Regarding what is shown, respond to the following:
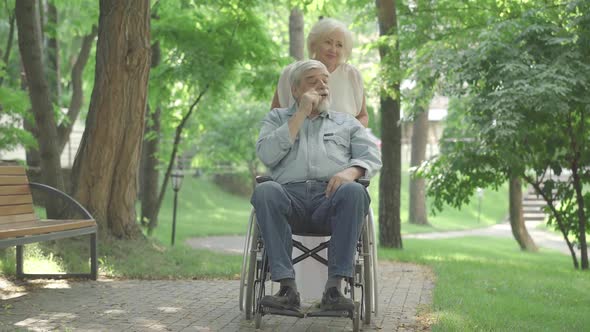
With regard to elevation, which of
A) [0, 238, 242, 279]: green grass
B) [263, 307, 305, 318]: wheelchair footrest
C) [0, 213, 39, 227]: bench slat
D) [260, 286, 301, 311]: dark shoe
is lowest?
[0, 238, 242, 279]: green grass

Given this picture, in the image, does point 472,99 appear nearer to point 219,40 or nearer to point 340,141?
point 219,40

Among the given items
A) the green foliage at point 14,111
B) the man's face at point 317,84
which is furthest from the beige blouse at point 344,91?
the green foliage at point 14,111

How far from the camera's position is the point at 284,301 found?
3844mm

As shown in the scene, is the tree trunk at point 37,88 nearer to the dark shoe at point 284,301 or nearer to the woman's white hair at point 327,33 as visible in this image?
the woman's white hair at point 327,33

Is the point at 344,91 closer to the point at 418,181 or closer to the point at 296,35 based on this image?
the point at 296,35

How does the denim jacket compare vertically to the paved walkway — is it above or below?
above

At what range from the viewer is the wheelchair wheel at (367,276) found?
411cm

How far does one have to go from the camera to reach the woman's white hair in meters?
5.04

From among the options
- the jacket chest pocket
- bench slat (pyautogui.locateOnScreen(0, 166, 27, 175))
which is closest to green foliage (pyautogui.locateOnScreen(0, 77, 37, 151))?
bench slat (pyautogui.locateOnScreen(0, 166, 27, 175))

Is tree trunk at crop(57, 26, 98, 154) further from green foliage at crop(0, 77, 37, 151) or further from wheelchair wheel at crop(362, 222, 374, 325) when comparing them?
wheelchair wheel at crop(362, 222, 374, 325)

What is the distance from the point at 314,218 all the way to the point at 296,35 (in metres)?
9.94

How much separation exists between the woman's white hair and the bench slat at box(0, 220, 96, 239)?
207 centimetres

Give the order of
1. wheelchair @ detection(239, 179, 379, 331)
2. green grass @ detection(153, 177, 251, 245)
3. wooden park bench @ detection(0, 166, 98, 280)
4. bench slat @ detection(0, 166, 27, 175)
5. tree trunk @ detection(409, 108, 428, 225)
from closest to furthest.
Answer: wheelchair @ detection(239, 179, 379, 331) → wooden park bench @ detection(0, 166, 98, 280) → bench slat @ detection(0, 166, 27, 175) → green grass @ detection(153, 177, 251, 245) → tree trunk @ detection(409, 108, 428, 225)

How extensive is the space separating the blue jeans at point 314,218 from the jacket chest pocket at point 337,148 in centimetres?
25
